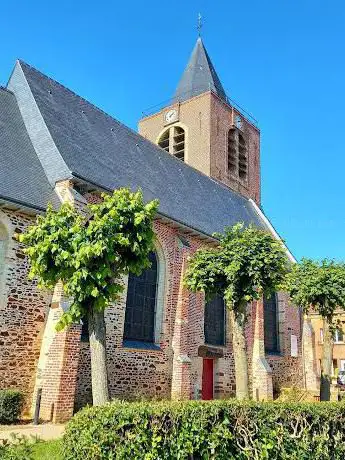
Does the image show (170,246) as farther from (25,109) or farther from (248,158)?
(248,158)

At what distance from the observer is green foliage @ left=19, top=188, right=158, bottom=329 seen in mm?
7211

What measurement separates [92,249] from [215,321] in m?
9.30

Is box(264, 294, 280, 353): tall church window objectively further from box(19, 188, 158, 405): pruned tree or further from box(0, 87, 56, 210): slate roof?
box(19, 188, 158, 405): pruned tree

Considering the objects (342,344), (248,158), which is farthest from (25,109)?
(342,344)

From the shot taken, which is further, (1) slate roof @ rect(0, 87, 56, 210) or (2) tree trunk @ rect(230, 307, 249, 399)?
(2) tree trunk @ rect(230, 307, 249, 399)

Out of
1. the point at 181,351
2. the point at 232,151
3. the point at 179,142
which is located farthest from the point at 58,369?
the point at 232,151

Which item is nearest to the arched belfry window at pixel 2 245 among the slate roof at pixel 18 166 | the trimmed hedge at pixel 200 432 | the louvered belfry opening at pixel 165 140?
the slate roof at pixel 18 166

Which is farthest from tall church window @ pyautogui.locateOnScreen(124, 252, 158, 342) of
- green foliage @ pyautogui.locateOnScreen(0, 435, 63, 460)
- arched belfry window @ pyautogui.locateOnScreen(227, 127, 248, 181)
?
arched belfry window @ pyautogui.locateOnScreen(227, 127, 248, 181)

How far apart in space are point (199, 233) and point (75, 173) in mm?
5065

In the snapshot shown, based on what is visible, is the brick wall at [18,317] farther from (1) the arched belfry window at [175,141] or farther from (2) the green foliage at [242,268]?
(1) the arched belfry window at [175,141]

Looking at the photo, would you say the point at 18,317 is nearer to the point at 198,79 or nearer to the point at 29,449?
the point at 29,449

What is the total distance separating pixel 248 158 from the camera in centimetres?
2545

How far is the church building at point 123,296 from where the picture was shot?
9.52 metres

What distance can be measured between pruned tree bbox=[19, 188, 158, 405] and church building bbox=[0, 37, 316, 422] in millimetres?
2185
